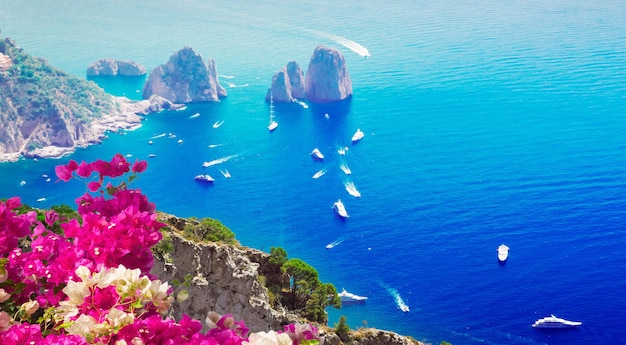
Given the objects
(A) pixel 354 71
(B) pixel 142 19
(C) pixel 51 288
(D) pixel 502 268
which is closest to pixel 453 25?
(A) pixel 354 71

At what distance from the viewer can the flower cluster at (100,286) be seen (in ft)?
7.13

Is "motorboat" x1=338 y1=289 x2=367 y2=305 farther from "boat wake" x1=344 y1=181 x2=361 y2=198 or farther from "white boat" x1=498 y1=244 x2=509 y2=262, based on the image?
"boat wake" x1=344 y1=181 x2=361 y2=198

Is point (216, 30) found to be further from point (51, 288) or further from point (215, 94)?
point (51, 288)

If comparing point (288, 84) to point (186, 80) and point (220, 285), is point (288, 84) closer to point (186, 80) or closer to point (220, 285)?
point (186, 80)

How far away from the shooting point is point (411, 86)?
47375 millimetres

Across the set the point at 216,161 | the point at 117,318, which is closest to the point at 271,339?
the point at 117,318

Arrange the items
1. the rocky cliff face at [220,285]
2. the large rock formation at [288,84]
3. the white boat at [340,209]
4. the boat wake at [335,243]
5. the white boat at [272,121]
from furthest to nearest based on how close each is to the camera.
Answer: the large rock formation at [288,84], the white boat at [272,121], the white boat at [340,209], the boat wake at [335,243], the rocky cliff face at [220,285]

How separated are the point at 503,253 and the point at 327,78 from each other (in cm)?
2357

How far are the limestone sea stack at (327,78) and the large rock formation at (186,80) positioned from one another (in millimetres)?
6732

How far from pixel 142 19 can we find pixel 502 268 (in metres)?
44.3

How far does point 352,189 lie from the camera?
34969 mm

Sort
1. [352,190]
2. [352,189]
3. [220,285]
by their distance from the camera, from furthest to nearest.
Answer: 1. [352,189]
2. [352,190]
3. [220,285]

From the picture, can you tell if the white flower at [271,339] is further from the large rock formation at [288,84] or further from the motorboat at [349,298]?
the large rock formation at [288,84]

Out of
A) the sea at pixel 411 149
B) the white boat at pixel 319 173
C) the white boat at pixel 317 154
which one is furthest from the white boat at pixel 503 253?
the white boat at pixel 317 154
